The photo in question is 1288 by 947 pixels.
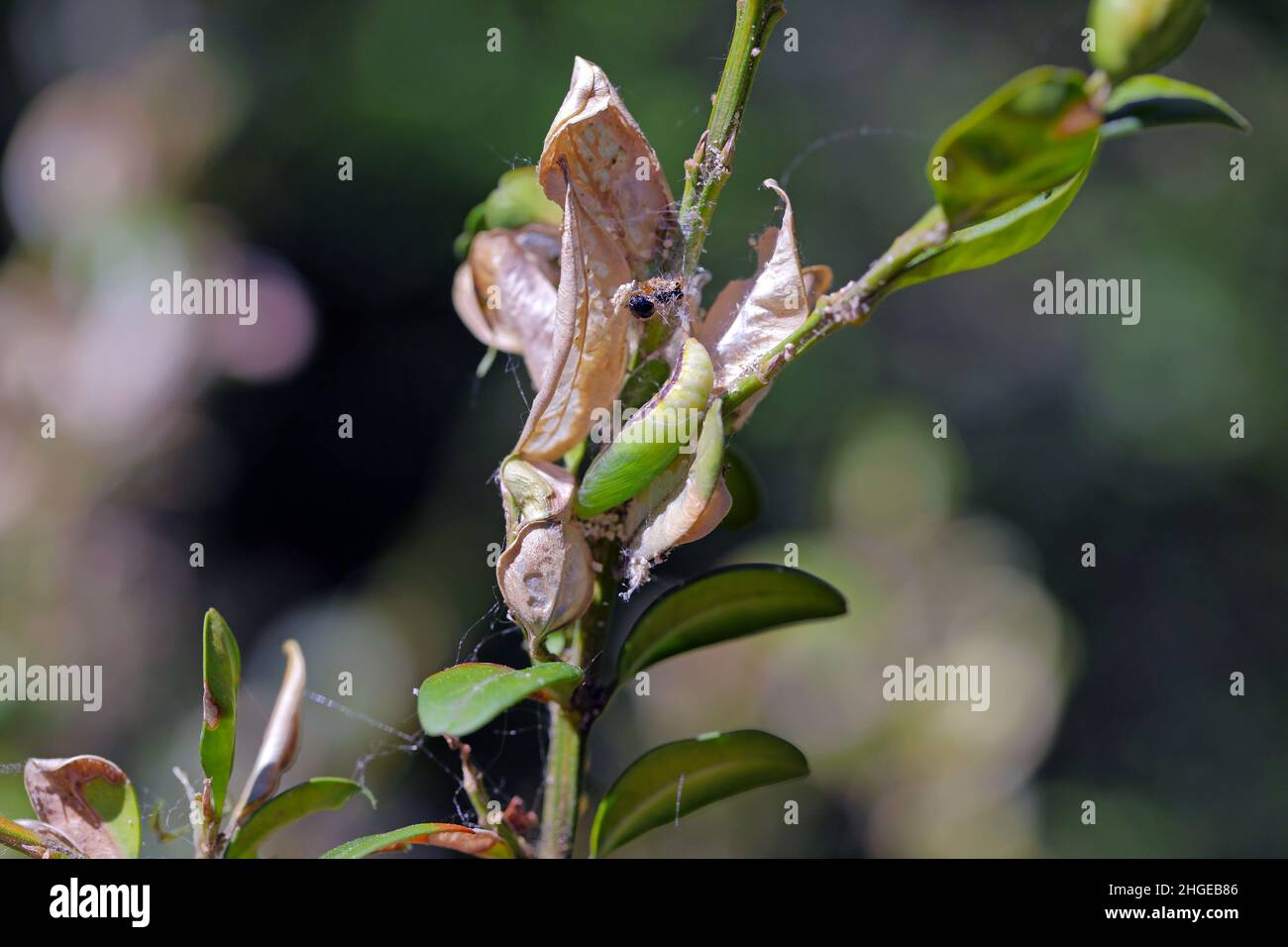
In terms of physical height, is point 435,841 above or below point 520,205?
below

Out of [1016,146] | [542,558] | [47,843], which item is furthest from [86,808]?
[1016,146]

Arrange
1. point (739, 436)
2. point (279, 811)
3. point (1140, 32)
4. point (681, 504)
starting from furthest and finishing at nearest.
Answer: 1. point (739, 436)
2. point (279, 811)
3. point (681, 504)
4. point (1140, 32)

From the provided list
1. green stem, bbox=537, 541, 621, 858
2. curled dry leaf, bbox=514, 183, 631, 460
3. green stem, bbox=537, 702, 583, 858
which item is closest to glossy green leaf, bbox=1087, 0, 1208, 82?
curled dry leaf, bbox=514, 183, 631, 460

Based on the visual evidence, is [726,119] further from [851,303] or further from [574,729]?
[574,729]

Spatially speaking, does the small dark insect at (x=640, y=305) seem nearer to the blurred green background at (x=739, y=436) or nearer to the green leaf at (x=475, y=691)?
the green leaf at (x=475, y=691)

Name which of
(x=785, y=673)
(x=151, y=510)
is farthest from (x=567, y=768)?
(x=151, y=510)

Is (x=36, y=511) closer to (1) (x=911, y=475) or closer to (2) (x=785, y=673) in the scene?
(2) (x=785, y=673)

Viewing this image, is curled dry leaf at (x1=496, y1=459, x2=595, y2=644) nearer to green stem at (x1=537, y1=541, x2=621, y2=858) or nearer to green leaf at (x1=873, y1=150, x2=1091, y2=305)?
green stem at (x1=537, y1=541, x2=621, y2=858)
